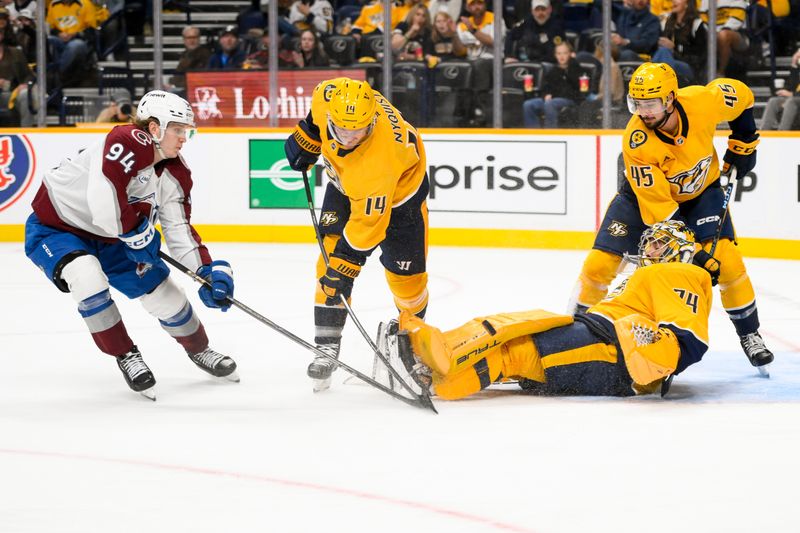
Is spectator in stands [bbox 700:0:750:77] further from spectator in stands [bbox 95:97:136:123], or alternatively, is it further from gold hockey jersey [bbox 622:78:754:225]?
spectator in stands [bbox 95:97:136:123]

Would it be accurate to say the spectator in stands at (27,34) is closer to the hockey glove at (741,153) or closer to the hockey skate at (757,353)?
the hockey glove at (741,153)

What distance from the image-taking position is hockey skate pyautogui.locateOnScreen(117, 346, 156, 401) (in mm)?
4152

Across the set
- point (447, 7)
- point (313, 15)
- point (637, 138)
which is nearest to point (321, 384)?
point (637, 138)

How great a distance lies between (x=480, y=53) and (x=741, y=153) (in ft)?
13.4

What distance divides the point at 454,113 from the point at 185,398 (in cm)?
492

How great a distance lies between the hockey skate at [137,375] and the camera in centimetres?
415

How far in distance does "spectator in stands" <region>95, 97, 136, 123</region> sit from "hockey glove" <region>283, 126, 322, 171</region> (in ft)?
16.9

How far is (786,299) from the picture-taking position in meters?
6.42

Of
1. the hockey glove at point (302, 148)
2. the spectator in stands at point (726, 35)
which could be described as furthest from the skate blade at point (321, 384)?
the spectator in stands at point (726, 35)

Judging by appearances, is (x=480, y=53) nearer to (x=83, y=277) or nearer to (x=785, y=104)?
(x=785, y=104)

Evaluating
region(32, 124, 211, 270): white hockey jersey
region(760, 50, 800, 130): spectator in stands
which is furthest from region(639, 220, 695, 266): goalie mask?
region(760, 50, 800, 130): spectator in stands

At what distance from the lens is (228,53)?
9406 mm

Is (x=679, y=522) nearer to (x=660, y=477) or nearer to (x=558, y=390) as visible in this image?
(x=660, y=477)

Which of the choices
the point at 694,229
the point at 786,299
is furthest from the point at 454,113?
the point at 694,229
